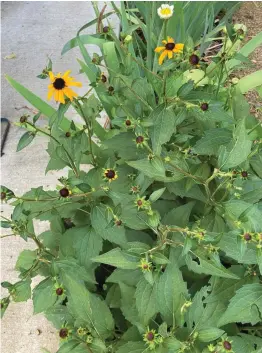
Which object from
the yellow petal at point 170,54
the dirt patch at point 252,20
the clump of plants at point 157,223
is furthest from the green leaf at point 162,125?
the dirt patch at point 252,20

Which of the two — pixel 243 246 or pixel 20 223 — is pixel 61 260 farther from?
pixel 243 246

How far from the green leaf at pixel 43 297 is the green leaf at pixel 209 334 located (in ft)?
1.14

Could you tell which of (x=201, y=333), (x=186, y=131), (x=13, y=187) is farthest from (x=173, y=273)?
(x=13, y=187)

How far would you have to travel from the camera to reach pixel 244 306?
3.42 feet

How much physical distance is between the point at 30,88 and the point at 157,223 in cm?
168

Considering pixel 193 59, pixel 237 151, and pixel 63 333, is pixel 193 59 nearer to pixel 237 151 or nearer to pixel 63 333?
pixel 237 151

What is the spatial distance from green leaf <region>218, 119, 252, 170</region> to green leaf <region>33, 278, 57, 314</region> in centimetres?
49

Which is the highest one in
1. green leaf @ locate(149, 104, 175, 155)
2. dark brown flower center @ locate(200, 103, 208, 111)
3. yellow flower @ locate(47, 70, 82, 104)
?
yellow flower @ locate(47, 70, 82, 104)

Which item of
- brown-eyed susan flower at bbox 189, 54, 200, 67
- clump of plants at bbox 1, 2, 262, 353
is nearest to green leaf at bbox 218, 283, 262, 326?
clump of plants at bbox 1, 2, 262, 353

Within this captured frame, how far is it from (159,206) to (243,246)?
1.65 ft

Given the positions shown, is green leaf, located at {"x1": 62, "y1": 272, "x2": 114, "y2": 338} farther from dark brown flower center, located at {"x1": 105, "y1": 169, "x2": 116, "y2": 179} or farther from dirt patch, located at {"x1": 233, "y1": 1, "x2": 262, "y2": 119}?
dirt patch, located at {"x1": 233, "y1": 1, "x2": 262, "y2": 119}

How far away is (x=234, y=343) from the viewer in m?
1.10

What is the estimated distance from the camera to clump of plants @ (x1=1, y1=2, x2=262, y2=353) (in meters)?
1.02

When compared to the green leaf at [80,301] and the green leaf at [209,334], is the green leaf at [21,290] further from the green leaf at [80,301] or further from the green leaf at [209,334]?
the green leaf at [209,334]
